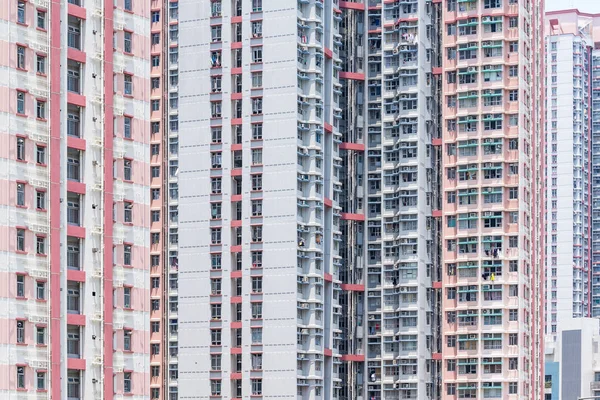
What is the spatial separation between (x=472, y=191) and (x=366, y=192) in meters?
9.33

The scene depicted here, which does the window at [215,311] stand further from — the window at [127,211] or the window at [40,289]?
the window at [40,289]

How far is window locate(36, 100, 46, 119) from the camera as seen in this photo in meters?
78.7

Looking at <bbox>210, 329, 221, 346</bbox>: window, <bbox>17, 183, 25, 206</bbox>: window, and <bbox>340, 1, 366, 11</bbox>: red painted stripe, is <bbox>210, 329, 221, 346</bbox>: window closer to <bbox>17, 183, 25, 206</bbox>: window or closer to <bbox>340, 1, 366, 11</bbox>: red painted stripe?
<bbox>340, 1, 366, 11</bbox>: red painted stripe

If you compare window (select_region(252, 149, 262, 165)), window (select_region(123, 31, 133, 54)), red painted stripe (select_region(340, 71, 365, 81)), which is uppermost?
red painted stripe (select_region(340, 71, 365, 81))

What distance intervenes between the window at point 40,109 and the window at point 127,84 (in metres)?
5.33

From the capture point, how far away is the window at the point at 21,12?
78188 millimetres

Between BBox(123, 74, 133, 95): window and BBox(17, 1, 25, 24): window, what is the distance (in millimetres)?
6886

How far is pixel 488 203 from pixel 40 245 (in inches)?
2454

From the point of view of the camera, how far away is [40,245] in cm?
7775

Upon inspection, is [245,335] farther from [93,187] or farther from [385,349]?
[93,187]

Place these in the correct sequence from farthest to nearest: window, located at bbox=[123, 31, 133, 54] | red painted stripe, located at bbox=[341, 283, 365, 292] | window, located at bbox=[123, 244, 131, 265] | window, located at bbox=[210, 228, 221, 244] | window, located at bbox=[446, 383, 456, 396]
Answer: red painted stripe, located at bbox=[341, 283, 365, 292] < window, located at bbox=[446, 383, 456, 396] < window, located at bbox=[210, 228, 221, 244] < window, located at bbox=[123, 31, 133, 54] < window, located at bbox=[123, 244, 131, 265]

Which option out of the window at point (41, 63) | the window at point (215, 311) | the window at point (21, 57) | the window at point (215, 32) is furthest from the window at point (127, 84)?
the window at point (215, 311)

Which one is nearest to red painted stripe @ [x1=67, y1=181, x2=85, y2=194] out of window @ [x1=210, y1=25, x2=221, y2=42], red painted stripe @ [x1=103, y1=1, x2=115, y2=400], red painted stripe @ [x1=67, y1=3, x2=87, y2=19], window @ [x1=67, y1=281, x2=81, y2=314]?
red painted stripe @ [x1=103, y1=1, x2=115, y2=400]

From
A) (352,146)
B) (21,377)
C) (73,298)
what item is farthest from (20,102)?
(352,146)
